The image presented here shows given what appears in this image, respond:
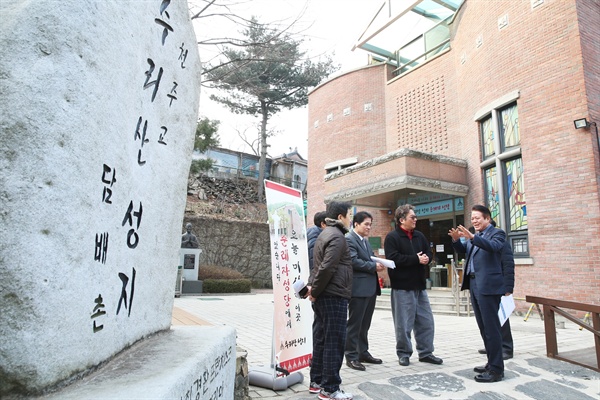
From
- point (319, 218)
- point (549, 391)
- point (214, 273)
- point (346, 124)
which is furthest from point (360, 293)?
point (346, 124)

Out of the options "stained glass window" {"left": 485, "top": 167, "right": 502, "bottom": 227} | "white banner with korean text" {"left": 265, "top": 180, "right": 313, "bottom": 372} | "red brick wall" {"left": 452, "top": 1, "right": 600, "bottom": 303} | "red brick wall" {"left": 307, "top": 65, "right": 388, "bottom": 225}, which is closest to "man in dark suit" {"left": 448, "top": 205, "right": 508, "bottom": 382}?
"white banner with korean text" {"left": 265, "top": 180, "right": 313, "bottom": 372}

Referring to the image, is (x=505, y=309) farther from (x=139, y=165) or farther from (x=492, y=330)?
(x=139, y=165)

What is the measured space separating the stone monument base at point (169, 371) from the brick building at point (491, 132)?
361 cm

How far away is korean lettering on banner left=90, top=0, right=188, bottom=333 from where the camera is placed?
1424 mm

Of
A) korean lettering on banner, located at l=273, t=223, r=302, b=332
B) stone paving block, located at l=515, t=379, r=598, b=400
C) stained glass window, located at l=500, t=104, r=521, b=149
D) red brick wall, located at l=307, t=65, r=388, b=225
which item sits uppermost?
red brick wall, located at l=307, t=65, r=388, b=225

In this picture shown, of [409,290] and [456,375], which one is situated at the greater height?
[409,290]

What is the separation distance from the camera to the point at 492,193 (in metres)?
10.7

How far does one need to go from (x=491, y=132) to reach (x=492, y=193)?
5.46ft

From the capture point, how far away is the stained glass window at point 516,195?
31.0 feet

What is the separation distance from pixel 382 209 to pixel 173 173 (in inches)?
484

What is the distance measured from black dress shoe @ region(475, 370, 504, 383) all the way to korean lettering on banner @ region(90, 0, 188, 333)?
3.21 meters

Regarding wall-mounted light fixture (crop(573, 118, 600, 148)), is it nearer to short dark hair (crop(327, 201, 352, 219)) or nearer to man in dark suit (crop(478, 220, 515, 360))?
man in dark suit (crop(478, 220, 515, 360))

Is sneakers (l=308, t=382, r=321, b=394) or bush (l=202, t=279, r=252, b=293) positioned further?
bush (l=202, t=279, r=252, b=293)

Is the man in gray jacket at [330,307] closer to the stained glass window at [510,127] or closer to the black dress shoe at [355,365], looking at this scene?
the black dress shoe at [355,365]
